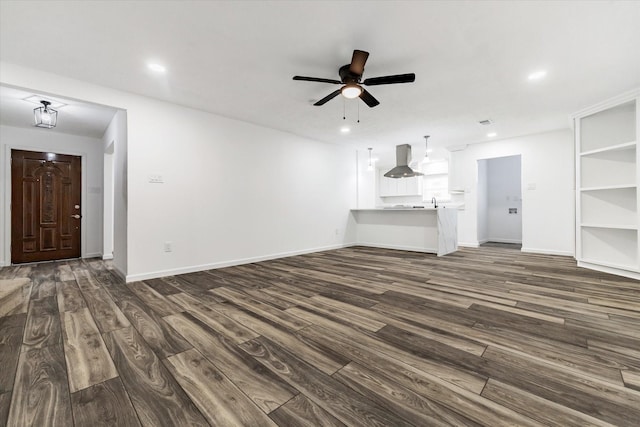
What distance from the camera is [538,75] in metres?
3.12

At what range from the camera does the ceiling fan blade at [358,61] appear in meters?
2.40

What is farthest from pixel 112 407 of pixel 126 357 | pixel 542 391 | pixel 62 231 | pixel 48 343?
pixel 62 231

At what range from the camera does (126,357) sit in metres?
1.64

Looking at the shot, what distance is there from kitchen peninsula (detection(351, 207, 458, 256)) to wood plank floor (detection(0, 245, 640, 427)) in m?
2.22

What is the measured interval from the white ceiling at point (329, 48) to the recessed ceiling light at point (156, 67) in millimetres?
62

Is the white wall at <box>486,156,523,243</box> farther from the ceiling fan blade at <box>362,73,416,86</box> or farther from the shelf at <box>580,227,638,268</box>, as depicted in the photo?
the ceiling fan blade at <box>362,73,416,86</box>

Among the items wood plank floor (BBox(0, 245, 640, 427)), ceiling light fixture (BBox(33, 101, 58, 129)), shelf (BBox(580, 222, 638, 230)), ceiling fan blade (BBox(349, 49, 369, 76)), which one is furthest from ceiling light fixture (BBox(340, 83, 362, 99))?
shelf (BBox(580, 222, 638, 230))

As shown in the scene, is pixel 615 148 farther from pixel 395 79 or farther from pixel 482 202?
pixel 395 79

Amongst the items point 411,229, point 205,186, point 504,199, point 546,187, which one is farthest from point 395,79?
point 504,199

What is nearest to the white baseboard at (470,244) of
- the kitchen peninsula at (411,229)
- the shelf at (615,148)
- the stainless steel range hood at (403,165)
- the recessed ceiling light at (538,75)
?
the kitchen peninsula at (411,229)

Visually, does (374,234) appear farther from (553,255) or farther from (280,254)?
(553,255)

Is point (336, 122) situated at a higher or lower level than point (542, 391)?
higher

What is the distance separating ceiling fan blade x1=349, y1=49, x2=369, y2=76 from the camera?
2.40 metres

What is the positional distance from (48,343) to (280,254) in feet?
11.4
